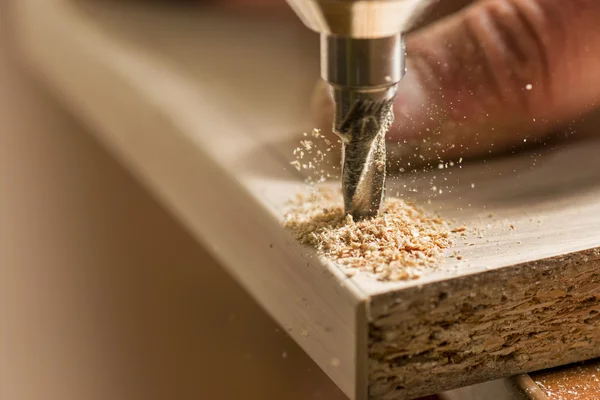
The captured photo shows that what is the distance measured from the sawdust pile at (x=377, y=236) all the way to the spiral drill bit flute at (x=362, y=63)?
1.4 inches

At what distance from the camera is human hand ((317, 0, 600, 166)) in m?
0.62

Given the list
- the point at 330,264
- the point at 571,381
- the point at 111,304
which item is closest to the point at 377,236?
the point at 330,264

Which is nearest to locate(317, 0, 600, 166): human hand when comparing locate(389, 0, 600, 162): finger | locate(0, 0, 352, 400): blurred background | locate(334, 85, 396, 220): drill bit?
locate(389, 0, 600, 162): finger

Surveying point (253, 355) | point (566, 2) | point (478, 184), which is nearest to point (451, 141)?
point (478, 184)

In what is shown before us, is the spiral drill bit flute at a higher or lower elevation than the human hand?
higher

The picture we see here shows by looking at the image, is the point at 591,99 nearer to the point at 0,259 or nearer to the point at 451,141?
the point at 451,141

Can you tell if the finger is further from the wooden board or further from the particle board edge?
the particle board edge

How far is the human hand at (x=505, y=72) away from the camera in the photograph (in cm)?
62

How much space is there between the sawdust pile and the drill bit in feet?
0.05

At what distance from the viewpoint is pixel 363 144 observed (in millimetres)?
485

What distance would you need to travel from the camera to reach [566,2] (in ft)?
2.04

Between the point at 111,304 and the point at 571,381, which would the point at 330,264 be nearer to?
the point at 571,381

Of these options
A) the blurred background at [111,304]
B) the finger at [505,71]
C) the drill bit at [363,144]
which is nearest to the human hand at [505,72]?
the finger at [505,71]

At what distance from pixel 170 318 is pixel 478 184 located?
1.21 ft
